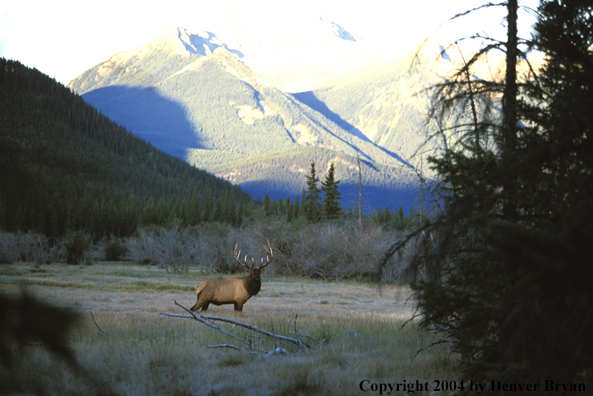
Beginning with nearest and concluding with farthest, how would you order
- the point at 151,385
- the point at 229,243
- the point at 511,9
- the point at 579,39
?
the point at 579,39 → the point at 511,9 → the point at 151,385 → the point at 229,243

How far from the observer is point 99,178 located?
420 feet

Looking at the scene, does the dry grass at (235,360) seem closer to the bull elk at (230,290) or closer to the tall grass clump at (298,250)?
the bull elk at (230,290)

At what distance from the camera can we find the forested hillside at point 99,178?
1.81 m

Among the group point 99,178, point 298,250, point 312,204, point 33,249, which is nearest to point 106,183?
point 99,178

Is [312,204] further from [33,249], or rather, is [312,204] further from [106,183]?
[106,183]

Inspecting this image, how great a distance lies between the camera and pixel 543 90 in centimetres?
498

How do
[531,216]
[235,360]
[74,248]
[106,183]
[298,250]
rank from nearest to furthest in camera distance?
1. [531,216]
2. [235,360]
3. [298,250]
4. [74,248]
5. [106,183]

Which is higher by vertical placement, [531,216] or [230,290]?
[531,216]

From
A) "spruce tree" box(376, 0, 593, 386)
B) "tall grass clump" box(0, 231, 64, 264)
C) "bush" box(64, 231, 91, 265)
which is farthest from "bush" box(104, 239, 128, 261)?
"spruce tree" box(376, 0, 593, 386)

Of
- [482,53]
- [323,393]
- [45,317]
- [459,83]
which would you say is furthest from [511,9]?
[45,317]

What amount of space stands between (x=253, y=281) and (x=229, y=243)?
2446 cm

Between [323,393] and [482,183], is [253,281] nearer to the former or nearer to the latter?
[323,393]

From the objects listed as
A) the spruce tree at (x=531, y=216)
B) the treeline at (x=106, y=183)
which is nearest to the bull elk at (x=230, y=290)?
the spruce tree at (x=531, y=216)

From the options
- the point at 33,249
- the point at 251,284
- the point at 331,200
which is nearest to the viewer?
the point at 251,284
